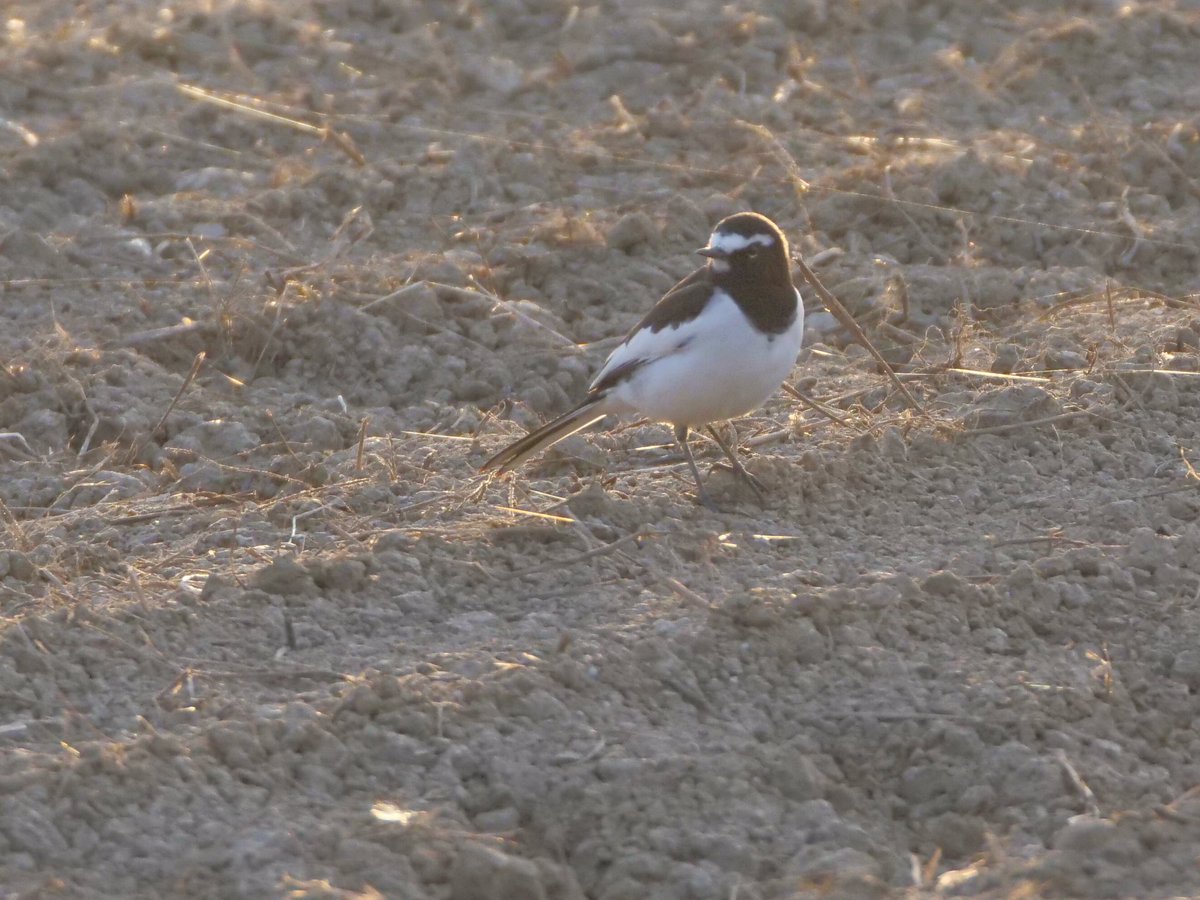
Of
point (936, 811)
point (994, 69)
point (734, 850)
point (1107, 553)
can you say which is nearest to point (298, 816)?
point (734, 850)

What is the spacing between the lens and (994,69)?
11109mm

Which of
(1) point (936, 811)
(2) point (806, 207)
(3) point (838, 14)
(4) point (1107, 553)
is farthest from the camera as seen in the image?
(3) point (838, 14)

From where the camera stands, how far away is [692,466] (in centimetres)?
641

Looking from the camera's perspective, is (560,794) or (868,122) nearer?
(560,794)

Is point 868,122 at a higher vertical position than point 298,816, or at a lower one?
lower

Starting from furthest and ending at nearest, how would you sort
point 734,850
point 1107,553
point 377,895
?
point 1107,553 → point 734,850 → point 377,895

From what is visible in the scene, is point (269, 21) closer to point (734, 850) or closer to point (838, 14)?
point (838, 14)

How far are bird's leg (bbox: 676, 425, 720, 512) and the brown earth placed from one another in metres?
0.08

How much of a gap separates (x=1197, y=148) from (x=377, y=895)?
23.6 ft

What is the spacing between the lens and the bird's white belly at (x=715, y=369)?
6.20 metres

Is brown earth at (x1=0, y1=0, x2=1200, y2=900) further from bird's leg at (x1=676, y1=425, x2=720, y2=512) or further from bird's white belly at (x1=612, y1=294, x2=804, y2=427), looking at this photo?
bird's white belly at (x1=612, y1=294, x2=804, y2=427)

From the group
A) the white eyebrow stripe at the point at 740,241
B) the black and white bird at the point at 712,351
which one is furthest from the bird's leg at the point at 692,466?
the white eyebrow stripe at the point at 740,241

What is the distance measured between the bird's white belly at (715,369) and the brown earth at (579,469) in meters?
0.29

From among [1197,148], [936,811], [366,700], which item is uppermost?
[366,700]
